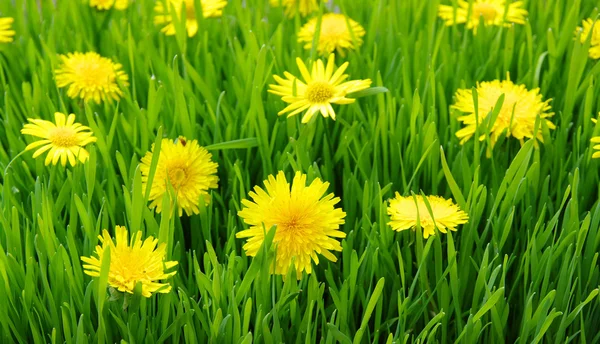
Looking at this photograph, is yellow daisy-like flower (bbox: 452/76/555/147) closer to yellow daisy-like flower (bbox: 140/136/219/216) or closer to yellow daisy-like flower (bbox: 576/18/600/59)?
yellow daisy-like flower (bbox: 576/18/600/59)

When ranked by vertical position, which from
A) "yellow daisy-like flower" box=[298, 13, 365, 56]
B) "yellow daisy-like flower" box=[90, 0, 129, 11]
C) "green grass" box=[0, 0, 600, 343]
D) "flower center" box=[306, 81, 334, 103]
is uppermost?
"yellow daisy-like flower" box=[90, 0, 129, 11]

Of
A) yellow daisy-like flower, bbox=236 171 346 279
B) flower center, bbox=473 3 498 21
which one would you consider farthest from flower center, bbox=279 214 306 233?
flower center, bbox=473 3 498 21

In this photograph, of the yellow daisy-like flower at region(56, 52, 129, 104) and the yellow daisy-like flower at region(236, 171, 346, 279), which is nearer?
the yellow daisy-like flower at region(236, 171, 346, 279)

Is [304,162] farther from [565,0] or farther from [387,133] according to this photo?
[565,0]

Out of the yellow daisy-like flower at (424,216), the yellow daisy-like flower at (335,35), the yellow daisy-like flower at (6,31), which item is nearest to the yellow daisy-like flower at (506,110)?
the yellow daisy-like flower at (424,216)

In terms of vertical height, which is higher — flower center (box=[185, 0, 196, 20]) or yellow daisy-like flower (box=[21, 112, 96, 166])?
flower center (box=[185, 0, 196, 20])

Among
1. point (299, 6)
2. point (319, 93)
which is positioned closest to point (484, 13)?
point (299, 6)

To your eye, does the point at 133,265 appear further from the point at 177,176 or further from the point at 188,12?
the point at 188,12
